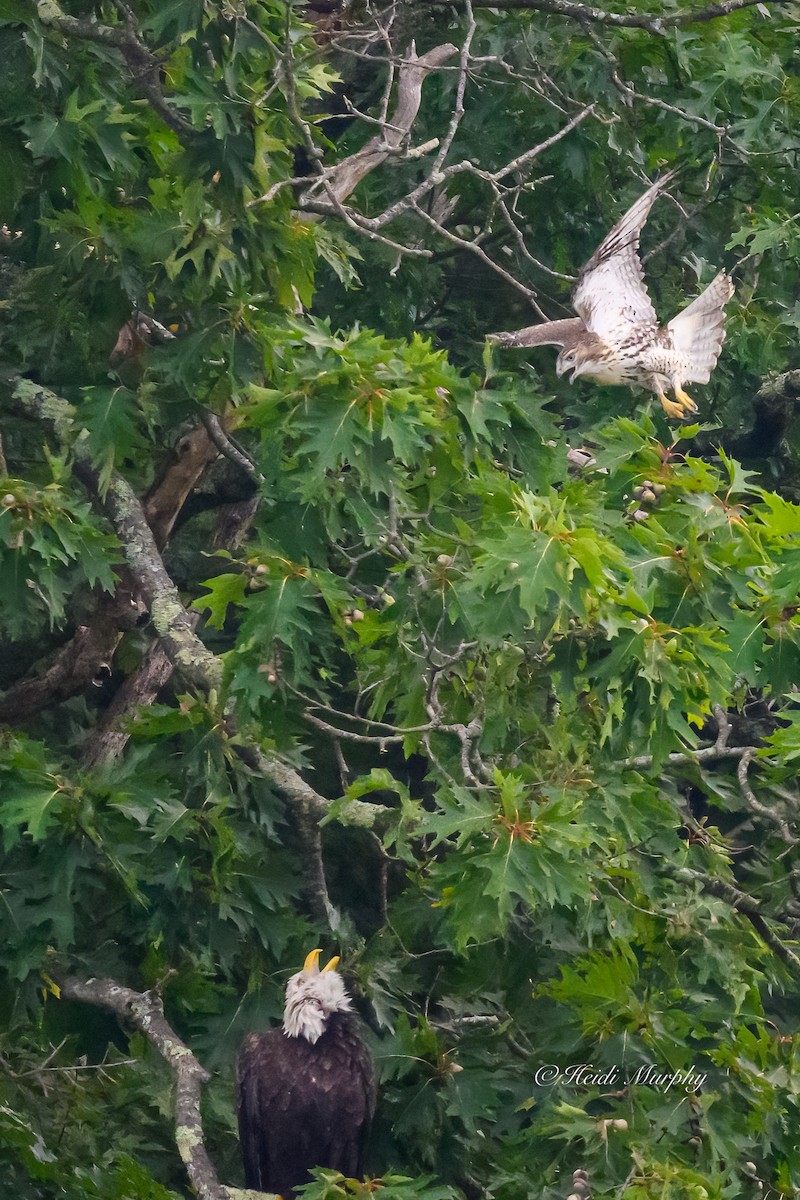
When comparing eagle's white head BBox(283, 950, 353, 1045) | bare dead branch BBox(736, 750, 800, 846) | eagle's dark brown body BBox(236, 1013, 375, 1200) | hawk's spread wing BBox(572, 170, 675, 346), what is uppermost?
hawk's spread wing BBox(572, 170, 675, 346)

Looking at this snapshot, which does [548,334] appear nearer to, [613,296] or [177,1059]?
[613,296]

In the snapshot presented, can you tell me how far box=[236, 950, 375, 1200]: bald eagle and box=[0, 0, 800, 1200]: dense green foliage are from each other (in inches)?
2.8

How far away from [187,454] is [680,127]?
178 cm

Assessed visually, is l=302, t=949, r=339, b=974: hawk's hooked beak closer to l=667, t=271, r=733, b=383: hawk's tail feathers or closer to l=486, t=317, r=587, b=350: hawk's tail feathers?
l=486, t=317, r=587, b=350: hawk's tail feathers

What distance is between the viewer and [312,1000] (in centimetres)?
383

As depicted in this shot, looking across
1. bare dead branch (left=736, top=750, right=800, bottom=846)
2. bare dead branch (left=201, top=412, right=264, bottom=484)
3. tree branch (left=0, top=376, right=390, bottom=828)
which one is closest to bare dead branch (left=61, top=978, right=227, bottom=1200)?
tree branch (left=0, top=376, right=390, bottom=828)

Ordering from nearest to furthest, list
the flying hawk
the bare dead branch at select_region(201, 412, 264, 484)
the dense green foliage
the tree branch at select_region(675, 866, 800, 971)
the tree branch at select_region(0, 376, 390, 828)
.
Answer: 1. the dense green foliage
2. the tree branch at select_region(0, 376, 390, 828)
3. the bare dead branch at select_region(201, 412, 264, 484)
4. the tree branch at select_region(675, 866, 800, 971)
5. the flying hawk

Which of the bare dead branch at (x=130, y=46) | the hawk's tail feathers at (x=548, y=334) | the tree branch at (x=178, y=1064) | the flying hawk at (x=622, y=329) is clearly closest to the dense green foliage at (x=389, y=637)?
the bare dead branch at (x=130, y=46)

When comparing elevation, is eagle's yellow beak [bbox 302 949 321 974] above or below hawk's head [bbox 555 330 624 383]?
below

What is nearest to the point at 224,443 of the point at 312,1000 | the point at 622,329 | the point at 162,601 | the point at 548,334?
the point at 162,601

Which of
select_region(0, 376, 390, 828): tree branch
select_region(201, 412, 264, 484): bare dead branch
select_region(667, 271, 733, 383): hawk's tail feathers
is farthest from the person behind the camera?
select_region(667, 271, 733, 383): hawk's tail feathers

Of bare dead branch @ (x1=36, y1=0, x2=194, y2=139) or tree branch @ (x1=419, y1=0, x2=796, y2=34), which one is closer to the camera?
bare dead branch @ (x1=36, y1=0, x2=194, y2=139)

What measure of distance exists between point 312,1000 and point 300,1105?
0.27 metres

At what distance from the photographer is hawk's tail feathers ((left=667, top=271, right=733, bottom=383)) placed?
168 inches
